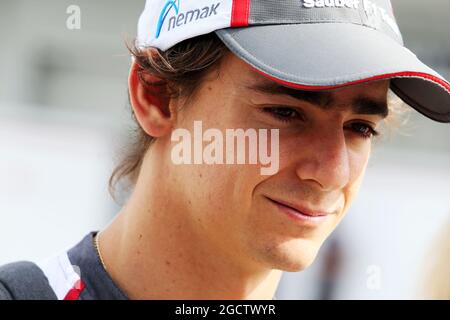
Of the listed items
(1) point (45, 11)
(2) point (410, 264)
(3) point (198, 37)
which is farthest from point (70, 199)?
(3) point (198, 37)

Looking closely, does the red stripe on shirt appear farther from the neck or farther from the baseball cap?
the baseball cap

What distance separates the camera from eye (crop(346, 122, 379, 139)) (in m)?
1.72

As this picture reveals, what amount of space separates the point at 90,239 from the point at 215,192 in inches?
15.6

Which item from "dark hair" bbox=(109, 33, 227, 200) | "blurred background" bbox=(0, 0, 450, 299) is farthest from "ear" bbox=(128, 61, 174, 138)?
"blurred background" bbox=(0, 0, 450, 299)

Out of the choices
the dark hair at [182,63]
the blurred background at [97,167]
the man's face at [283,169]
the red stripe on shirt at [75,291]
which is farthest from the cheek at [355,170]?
the blurred background at [97,167]

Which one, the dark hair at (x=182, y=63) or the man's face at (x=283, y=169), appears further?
the dark hair at (x=182, y=63)

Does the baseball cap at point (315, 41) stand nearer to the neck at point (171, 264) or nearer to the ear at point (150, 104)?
the ear at point (150, 104)

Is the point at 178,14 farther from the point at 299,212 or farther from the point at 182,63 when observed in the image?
the point at 299,212

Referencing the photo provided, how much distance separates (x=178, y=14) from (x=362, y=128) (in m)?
0.49

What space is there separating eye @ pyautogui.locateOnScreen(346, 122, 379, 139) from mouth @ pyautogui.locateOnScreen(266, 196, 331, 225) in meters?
0.20

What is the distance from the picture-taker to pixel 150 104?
1.85 metres

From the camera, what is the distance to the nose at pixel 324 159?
63.4 inches

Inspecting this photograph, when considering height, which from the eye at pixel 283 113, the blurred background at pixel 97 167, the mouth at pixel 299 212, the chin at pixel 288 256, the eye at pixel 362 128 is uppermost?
the eye at pixel 283 113
